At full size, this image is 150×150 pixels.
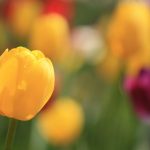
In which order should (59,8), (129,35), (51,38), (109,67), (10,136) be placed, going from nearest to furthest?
(10,136) < (129,35) < (51,38) < (109,67) < (59,8)

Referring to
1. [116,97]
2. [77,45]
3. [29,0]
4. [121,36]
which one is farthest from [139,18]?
[29,0]

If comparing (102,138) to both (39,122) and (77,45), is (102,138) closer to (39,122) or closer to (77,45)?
(39,122)

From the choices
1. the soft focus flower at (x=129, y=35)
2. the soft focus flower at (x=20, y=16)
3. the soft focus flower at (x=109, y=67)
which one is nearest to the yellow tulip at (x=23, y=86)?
the soft focus flower at (x=129, y=35)

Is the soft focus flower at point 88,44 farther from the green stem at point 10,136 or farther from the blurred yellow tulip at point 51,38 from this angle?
the green stem at point 10,136

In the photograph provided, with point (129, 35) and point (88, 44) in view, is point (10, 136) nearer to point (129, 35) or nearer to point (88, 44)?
point (129, 35)

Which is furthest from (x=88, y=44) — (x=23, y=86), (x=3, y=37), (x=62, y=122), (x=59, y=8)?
(x=23, y=86)
